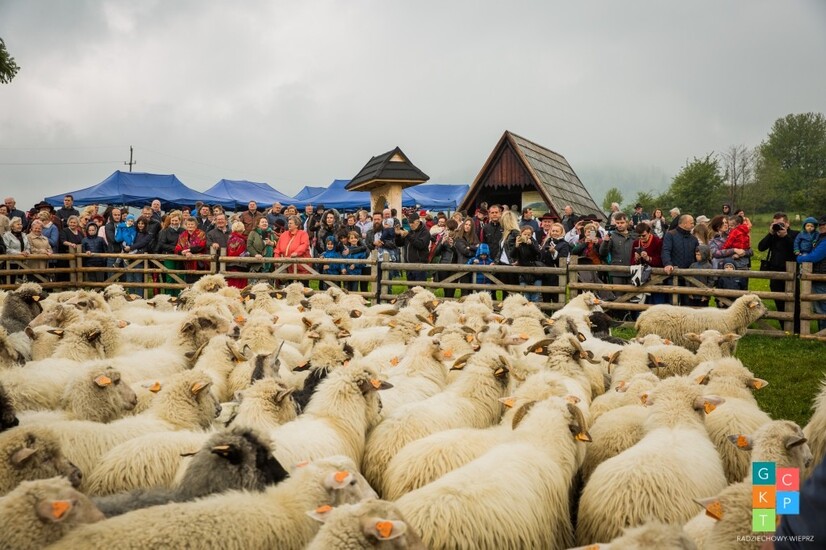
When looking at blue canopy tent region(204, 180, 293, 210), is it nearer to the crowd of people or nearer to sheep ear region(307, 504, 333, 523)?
the crowd of people

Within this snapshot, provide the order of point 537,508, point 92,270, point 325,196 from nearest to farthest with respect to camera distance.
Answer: point 537,508 < point 92,270 < point 325,196

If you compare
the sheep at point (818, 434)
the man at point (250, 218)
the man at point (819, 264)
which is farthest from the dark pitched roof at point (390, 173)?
the sheep at point (818, 434)

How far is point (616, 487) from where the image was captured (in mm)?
3164

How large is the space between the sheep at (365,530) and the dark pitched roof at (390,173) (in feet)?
61.2

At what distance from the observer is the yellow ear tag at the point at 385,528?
2.35m

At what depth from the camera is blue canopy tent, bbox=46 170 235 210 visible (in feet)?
79.5

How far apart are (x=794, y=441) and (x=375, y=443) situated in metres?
2.49

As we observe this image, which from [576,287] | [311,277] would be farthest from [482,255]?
[311,277]

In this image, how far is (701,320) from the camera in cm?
854

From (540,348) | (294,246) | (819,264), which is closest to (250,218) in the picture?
(294,246)

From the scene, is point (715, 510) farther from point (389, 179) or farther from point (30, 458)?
point (389, 179)

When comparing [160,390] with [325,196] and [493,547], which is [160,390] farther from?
[325,196]

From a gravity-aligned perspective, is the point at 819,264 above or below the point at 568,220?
below

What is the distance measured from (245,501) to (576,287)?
8.88m
